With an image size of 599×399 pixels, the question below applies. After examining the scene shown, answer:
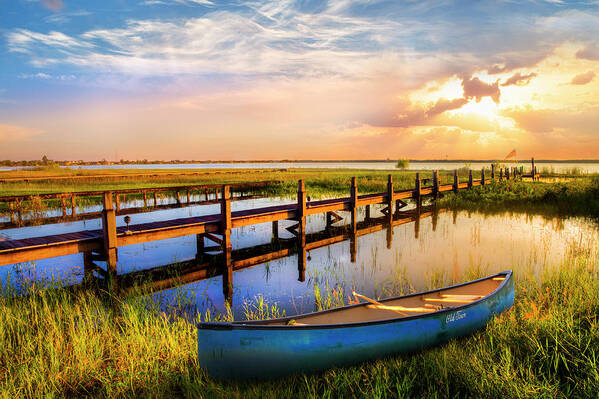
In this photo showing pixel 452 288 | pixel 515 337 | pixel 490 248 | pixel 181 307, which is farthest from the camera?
pixel 490 248

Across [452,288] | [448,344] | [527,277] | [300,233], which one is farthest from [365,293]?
[300,233]

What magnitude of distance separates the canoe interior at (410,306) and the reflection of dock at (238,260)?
13.8 feet

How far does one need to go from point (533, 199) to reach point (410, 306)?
2193 cm

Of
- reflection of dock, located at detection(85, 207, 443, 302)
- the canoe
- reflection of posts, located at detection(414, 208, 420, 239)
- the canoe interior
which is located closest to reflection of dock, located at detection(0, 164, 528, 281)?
reflection of dock, located at detection(85, 207, 443, 302)

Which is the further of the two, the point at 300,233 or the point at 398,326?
the point at 300,233

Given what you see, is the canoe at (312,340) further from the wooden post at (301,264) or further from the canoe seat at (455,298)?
the wooden post at (301,264)

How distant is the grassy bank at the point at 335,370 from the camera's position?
14.1ft

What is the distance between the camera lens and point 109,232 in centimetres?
942

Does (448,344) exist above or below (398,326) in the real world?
below

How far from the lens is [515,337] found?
17.9 ft

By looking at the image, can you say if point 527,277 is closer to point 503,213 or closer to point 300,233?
point 300,233

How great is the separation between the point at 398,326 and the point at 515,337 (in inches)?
84.8

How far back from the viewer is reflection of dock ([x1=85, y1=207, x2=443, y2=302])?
32.5 ft

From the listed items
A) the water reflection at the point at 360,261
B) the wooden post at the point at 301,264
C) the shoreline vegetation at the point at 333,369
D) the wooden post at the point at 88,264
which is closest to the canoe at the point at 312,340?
the shoreline vegetation at the point at 333,369
